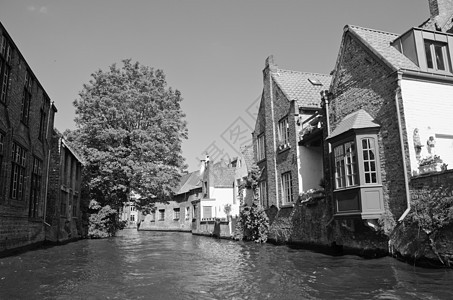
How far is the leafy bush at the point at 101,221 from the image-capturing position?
87.0ft

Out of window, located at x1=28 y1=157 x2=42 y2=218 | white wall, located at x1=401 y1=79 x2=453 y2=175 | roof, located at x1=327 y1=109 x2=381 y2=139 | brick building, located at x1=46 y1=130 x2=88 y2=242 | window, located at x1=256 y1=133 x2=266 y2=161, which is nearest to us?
white wall, located at x1=401 y1=79 x2=453 y2=175

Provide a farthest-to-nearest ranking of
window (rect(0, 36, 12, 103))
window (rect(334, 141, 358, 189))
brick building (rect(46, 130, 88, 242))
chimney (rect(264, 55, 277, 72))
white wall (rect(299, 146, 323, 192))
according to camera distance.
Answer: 1. chimney (rect(264, 55, 277, 72))
2. brick building (rect(46, 130, 88, 242))
3. white wall (rect(299, 146, 323, 192))
4. window (rect(334, 141, 358, 189))
5. window (rect(0, 36, 12, 103))

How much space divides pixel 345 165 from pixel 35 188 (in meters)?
14.2

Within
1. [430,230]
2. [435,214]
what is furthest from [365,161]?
[430,230]

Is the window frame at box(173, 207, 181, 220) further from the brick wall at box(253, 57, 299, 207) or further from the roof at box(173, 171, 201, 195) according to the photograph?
the brick wall at box(253, 57, 299, 207)

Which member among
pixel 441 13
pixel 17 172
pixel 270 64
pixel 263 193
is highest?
pixel 270 64

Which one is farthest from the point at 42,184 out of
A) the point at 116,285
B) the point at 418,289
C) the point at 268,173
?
the point at 418,289

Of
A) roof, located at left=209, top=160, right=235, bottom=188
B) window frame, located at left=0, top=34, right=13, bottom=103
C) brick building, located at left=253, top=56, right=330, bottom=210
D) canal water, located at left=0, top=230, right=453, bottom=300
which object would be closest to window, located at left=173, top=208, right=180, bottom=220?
roof, located at left=209, top=160, right=235, bottom=188

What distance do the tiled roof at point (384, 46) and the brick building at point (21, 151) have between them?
13.6 metres

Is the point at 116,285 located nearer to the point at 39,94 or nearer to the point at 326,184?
the point at 326,184

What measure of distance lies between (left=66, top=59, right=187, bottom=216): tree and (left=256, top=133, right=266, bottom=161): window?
6538 millimetres

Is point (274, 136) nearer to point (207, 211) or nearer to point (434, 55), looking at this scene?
point (434, 55)

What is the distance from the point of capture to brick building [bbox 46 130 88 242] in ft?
63.8

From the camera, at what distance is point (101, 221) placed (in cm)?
2670
